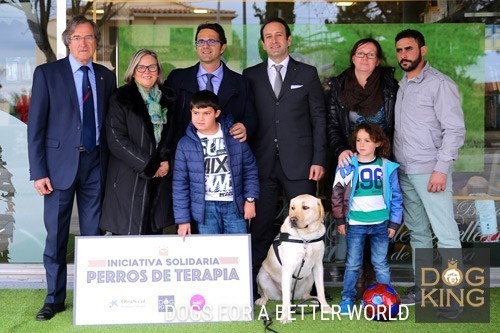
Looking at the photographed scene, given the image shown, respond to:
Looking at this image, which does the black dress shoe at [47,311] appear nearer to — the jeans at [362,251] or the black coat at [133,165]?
the black coat at [133,165]

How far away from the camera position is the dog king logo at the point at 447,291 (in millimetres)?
4875

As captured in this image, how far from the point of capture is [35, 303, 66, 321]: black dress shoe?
15.8ft

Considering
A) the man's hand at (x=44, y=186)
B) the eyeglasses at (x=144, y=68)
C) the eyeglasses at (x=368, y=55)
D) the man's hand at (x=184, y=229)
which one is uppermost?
the eyeglasses at (x=368, y=55)

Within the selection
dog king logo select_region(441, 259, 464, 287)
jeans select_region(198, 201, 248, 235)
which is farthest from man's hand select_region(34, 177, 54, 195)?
dog king logo select_region(441, 259, 464, 287)

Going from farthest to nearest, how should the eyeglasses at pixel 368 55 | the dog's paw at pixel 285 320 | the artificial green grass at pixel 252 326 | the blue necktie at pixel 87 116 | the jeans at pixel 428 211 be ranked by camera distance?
1. the eyeglasses at pixel 368 55
2. the jeans at pixel 428 211
3. the blue necktie at pixel 87 116
4. the dog's paw at pixel 285 320
5. the artificial green grass at pixel 252 326

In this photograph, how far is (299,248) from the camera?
4816mm

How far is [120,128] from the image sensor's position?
4801 millimetres

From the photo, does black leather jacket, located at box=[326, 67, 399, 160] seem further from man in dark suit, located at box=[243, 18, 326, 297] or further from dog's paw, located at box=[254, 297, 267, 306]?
dog's paw, located at box=[254, 297, 267, 306]

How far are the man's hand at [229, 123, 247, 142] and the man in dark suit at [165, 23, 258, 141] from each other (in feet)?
0.64

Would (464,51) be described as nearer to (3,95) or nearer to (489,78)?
(489,78)

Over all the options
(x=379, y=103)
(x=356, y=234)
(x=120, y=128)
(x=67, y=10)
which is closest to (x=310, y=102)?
(x=379, y=103)

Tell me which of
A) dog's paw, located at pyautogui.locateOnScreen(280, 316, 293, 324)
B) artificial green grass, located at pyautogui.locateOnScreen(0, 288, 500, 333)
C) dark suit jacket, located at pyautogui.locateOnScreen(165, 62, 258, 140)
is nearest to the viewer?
→ artificial green grass, located at pyautogui.locateOnScreen(0, 288, 500, 333)

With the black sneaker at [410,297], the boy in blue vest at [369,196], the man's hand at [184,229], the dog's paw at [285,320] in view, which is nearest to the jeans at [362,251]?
the boy in blue vest at [369,196]

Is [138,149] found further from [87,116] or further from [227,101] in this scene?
[227,101]
